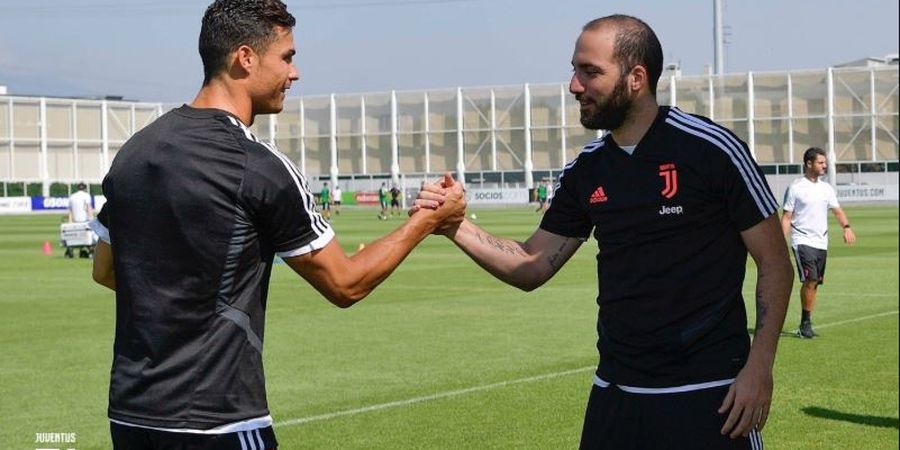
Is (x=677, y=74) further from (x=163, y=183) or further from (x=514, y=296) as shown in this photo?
(x=163, y=183)

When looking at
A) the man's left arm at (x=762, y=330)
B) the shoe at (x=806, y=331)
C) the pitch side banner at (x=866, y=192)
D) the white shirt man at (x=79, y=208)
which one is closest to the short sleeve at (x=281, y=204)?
the man's left arm at (x=762, y=330)

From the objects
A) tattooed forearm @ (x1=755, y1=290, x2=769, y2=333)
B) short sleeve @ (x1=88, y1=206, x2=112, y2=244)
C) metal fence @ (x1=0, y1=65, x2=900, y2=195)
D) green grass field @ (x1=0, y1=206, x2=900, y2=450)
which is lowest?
green grass field @ (x1=0, y1=206, x2=900, y2=450)

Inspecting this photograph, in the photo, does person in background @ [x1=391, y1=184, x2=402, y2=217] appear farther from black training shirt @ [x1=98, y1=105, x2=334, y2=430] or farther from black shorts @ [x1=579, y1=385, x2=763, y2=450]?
black training shirt @ [x1=98, y1=105, x2=334, y2=430]

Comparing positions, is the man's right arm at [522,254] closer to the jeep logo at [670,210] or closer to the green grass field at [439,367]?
the jeep logo at [670,210]

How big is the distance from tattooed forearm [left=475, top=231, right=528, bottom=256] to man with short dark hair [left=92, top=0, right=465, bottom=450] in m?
1.68

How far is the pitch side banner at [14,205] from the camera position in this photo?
8638 centimetres

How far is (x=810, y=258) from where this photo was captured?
17.2 meters

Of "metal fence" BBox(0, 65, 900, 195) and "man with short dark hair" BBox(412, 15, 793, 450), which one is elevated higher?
"metal fence" BBox(0, 65, 900, 195)

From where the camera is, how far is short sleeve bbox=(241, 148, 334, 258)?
14.5ft

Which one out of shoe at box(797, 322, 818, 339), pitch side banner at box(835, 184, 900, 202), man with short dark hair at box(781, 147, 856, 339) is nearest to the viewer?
shoe at box(797, 322, 818, 339)

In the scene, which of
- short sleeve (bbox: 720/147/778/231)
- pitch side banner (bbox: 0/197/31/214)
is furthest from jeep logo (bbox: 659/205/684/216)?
pitch side banner (bbox: 0/197/31/214)

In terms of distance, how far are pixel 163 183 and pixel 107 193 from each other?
30cm

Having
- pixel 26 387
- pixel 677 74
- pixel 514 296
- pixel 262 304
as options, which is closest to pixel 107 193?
pixel 262 304

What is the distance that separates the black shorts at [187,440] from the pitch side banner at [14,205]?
281 feet
